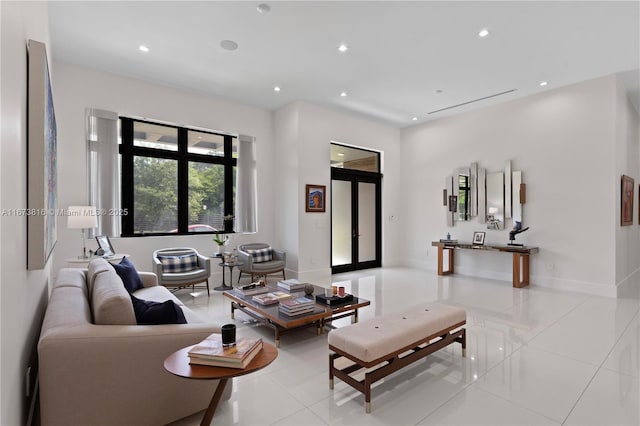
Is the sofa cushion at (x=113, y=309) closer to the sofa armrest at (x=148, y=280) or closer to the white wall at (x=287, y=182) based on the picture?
the sofa armrest at (x=148, y=280)

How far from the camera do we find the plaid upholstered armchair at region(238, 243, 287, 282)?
5.78 meters

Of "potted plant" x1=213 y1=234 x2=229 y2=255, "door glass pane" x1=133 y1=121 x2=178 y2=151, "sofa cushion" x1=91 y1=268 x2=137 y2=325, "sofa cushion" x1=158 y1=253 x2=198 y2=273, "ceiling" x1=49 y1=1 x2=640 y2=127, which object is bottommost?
"sofa cushion" x1=158 y1=253 x2=198 y2=273

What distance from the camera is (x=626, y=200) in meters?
5.66

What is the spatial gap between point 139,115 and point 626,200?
336 inches

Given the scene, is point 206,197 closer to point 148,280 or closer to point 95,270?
point 148,280

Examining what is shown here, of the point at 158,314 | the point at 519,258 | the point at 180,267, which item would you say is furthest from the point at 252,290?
the point at 519,258

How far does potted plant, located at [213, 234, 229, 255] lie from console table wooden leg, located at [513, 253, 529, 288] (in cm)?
519

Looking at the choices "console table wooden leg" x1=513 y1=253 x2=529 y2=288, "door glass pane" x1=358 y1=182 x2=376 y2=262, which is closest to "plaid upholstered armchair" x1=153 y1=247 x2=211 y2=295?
"door glass pane" x1=358 y1=182 x2=376 y2=262

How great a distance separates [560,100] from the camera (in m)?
5.75

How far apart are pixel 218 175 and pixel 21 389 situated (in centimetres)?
488

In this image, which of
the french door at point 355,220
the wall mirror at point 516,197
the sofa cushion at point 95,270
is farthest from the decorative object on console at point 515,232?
the sofa cushion at point 95,270

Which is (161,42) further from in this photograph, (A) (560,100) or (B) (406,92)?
(A) (560,100)

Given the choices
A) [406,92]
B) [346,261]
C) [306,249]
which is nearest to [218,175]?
[306,249]

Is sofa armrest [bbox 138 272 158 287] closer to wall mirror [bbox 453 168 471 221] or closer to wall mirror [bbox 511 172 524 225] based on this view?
wall mirror [bbox 453 168 471 221]
